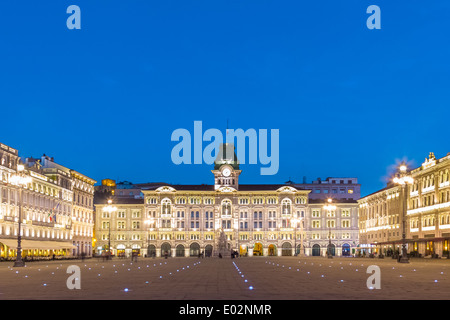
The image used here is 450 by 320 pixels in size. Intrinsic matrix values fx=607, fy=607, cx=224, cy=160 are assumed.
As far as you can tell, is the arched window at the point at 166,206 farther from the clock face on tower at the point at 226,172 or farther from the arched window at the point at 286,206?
the arched window at the point at 286,206

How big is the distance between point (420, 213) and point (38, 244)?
59815mm

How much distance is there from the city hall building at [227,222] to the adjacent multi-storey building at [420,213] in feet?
82.5

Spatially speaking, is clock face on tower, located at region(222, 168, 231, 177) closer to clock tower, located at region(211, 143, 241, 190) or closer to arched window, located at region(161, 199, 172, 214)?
clock tower, located at region(211, 143, 241, 190)

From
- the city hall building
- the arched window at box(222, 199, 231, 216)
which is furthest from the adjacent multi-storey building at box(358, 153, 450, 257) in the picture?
the arched window at box(222, 199, 231, 216)

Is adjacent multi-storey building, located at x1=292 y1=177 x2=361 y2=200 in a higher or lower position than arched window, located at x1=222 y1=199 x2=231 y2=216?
higher

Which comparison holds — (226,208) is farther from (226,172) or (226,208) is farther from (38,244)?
(38,244)

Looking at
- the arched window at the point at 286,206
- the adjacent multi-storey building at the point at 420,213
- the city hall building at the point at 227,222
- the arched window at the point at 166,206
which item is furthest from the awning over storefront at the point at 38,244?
the arched window at the point at 286,206

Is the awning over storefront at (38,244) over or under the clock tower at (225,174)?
under

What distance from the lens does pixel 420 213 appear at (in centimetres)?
9569

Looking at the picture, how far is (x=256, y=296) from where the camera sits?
19328 millimetres

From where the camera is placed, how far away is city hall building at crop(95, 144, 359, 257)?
15212cm

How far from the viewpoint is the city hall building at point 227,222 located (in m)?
152

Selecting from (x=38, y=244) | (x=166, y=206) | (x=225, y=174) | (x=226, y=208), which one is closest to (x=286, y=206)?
(x=226, y=208)
